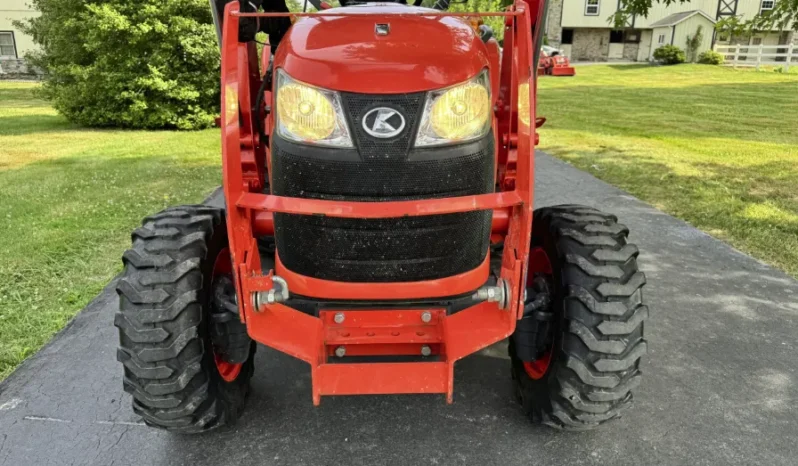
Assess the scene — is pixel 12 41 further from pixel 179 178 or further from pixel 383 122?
pixel 383 122

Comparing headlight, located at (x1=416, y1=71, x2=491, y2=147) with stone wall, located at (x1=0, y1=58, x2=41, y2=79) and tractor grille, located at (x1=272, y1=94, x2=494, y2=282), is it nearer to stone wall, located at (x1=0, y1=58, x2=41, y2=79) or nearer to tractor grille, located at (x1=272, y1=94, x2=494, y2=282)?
tractor grille, located at (x1=272, y1=94, x2=494, y2=282)

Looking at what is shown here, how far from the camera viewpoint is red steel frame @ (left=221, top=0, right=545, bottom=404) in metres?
2.27

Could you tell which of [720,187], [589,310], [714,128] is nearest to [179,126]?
[720,187]

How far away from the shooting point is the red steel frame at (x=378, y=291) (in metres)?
2.27

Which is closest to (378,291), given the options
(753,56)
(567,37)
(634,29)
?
(753,56)

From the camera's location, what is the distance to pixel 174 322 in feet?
8.52

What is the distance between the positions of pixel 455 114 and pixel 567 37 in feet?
151

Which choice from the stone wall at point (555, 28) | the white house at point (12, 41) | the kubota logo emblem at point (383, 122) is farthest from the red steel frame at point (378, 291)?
the stone wall at point (555, 28)

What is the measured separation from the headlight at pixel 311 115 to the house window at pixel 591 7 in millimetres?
45001

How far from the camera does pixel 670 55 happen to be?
35969 millimetres

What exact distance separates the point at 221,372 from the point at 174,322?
50 centimetres

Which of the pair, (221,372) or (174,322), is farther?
(221,372)

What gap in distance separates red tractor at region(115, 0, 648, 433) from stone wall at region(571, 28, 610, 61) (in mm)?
45008

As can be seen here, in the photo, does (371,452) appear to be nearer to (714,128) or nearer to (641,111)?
(714,128)
